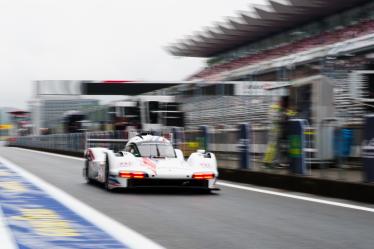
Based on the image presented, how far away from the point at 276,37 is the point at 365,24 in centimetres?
1524

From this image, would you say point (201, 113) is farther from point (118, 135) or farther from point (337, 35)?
point (337, 35)

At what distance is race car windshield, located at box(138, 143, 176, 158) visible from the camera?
39.3ft

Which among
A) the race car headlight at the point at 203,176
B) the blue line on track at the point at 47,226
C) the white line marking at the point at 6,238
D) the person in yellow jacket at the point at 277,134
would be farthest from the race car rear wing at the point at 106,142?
the white line marking at the point at 6,238

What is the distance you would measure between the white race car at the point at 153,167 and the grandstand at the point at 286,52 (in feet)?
10.4

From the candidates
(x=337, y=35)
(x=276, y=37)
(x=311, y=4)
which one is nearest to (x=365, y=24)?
(x=337, y=35)

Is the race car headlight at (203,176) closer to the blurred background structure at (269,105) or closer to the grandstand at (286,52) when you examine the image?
the blurred background structure at (269,105)

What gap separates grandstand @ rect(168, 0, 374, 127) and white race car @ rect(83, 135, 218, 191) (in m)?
3.16

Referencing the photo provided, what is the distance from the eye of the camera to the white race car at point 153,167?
11141 millimetres

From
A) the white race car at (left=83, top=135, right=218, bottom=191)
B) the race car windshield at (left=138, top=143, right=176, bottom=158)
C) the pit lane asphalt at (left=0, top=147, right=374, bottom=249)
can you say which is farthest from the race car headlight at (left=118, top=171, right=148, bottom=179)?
the race car windshield at (left=138, top=143, right=176, bottom=158)

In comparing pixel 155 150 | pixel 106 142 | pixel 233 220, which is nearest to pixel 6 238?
pixel 233 220

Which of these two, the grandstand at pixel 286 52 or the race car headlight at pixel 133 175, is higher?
the grandstand at pixel 286 52

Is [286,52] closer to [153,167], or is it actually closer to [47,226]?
[153,167]

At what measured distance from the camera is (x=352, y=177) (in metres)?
10.3

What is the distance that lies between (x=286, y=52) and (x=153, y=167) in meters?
33.2
